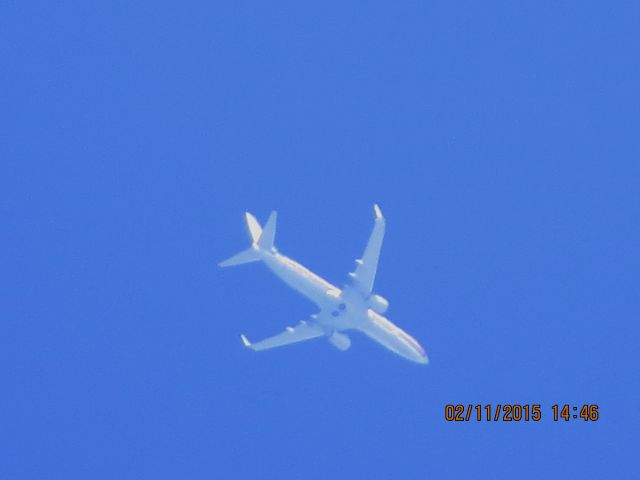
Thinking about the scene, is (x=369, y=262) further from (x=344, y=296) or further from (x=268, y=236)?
(x=268, y=236)

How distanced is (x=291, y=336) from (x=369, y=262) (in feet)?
40.2

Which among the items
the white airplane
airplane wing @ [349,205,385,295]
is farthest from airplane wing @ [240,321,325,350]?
airplane wing @ [349,205,385,295]

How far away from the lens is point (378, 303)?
67.6 meters

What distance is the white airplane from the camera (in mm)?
67000

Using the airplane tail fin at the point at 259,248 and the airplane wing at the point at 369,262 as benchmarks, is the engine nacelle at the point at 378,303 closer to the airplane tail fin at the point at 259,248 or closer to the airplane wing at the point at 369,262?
the airplane wing at the point at 369,262

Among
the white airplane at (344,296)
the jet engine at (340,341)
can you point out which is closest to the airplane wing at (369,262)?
the white airplane at (344,296)

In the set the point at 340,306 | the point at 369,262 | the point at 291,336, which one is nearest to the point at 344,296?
the point at 340,306

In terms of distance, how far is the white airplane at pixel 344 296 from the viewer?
67.0 meters

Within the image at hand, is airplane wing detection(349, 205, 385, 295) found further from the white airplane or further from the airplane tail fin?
the airplane tail fin

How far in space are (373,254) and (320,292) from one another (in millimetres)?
4940

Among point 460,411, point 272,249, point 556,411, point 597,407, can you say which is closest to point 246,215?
point 272,249

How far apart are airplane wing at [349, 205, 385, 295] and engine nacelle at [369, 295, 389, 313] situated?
60 centimetres

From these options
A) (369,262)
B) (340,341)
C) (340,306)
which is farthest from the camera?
(340,341)

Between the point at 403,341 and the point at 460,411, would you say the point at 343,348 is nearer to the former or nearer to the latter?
the point at 403,341
